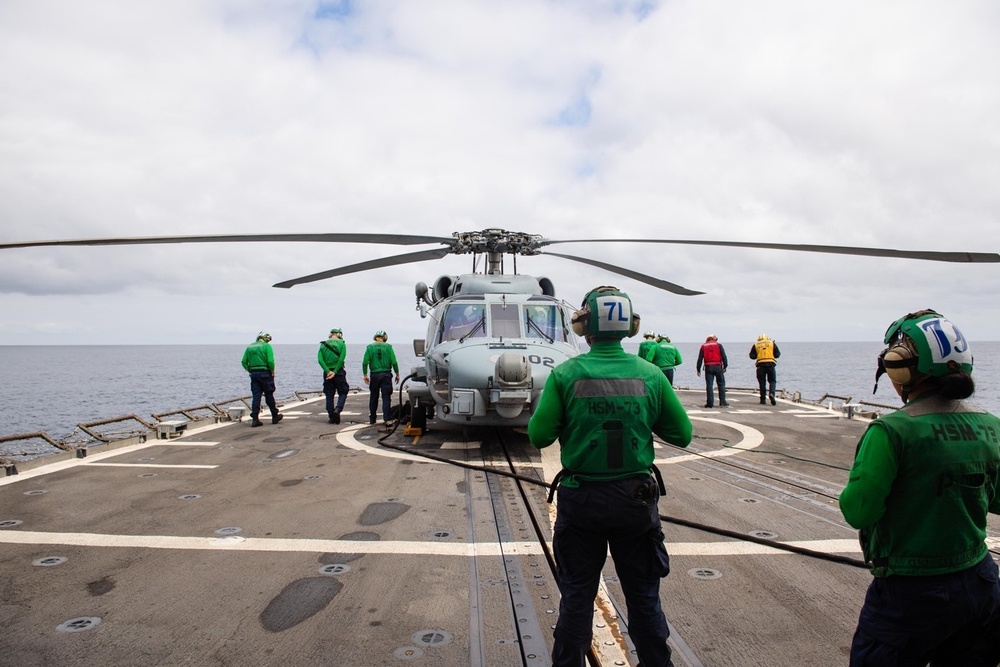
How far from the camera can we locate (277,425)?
36.3ft

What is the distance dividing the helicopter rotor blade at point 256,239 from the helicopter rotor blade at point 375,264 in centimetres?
81

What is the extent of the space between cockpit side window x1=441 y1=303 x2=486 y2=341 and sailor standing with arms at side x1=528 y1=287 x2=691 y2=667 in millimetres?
6376

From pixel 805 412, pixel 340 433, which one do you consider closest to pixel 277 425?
pixel 340 433

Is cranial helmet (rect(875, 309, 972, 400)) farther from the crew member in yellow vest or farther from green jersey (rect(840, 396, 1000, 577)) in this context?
the crew member in yellow vest

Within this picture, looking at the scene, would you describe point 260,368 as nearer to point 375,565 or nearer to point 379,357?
point 379,357

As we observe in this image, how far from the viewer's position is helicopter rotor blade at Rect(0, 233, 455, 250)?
4895mm

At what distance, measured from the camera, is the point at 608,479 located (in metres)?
2.56

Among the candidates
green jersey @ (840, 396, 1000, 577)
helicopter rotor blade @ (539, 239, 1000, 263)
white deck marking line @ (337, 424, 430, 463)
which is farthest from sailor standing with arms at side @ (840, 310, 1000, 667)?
white deck marking line @ (337, 424, 430, 463)

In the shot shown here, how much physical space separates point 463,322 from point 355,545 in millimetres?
5296

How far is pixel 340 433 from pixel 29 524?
5.32 meters

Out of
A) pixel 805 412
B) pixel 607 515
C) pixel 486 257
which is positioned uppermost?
pixel 486 257

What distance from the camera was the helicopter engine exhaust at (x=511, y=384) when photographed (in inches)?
305

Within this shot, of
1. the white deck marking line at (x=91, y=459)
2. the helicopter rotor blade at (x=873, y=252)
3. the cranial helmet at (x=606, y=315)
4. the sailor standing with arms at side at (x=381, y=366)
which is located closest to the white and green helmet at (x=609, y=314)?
the cranial helmet at (x=606, y=315)

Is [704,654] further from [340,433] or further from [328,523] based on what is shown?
[340,433]
